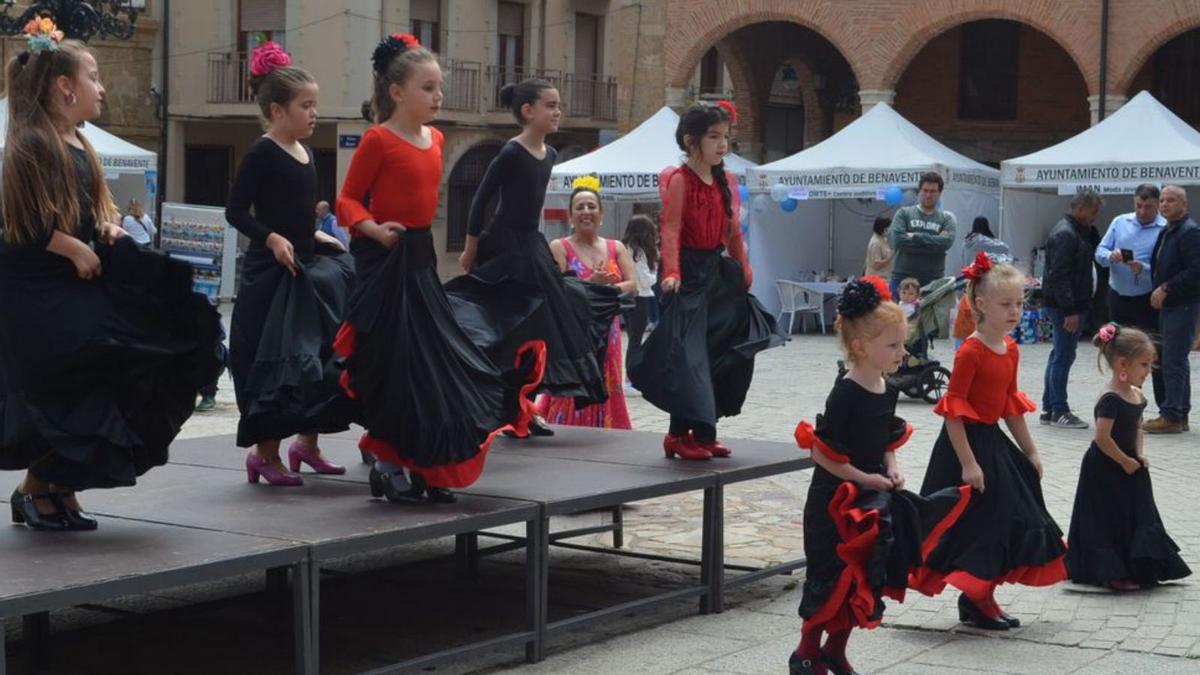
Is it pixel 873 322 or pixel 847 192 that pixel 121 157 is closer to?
pixel 847 192

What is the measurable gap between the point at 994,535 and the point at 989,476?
0.73 feet

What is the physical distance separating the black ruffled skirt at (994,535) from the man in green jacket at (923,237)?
30.1ft

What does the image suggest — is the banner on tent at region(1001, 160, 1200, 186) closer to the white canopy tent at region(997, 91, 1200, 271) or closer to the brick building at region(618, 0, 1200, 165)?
the white canopy tent at region(997, 91, 1200, 271)

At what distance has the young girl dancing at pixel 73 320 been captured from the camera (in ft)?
19.1

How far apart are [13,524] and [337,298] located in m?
1.56

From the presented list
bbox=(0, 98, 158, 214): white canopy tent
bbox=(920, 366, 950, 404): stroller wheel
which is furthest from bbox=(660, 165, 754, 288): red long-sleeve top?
bbox=(0, 98, 158, 214): white canopy tent

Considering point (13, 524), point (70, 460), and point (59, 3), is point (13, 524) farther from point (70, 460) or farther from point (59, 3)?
point (59, 3)

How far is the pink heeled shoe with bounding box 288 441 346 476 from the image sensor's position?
24.5 ft

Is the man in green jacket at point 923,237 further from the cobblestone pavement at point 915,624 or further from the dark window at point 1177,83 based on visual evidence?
the dark window at point 1177,83

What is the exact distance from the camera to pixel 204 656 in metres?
6.93

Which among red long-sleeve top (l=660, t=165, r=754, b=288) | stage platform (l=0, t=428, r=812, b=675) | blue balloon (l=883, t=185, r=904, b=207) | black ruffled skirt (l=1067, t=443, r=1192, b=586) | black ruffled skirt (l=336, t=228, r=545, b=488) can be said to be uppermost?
blue balloon (l=883, t=185, r=904, b=207)

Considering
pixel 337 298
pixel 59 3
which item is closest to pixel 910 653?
pixel 337 298

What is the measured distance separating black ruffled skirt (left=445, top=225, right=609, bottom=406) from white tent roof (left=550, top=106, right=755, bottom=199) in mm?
15711

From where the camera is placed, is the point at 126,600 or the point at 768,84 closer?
the point at 126,600
